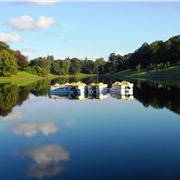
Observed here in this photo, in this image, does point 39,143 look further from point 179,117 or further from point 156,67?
point 156,67

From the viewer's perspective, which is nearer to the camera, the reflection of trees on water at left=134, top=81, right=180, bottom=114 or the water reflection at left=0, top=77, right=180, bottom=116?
the reflection of trees on water at left=134, top=81, right=180, bottom=114

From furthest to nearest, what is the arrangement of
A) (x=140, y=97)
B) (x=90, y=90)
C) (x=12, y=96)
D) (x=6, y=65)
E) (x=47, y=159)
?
(x=6, y=65)
(x=90, y=90)
(x=12, y=96)
(x=140, y=97)
(x=47, y=159)

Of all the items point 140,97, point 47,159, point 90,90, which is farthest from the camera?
point 90,90

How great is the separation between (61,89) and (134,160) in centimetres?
5919

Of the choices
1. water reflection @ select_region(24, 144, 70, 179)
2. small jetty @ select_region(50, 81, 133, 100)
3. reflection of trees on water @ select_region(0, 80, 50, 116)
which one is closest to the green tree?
reflection of trees on water @ select_region(0, 80, 50, 116)

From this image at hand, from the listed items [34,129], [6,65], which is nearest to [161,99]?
[34,129]

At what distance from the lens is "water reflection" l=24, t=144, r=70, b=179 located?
64.7 ft

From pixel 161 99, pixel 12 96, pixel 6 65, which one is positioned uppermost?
pixel 6 65

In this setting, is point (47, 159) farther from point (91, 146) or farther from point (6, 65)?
point (6, 65)

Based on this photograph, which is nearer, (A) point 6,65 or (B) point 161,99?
A: (B) point 161,99

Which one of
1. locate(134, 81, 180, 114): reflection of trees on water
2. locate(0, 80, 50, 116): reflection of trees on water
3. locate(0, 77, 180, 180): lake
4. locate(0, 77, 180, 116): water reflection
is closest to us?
locate(0, 77, 180, 180): lake

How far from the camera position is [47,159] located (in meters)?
22.2

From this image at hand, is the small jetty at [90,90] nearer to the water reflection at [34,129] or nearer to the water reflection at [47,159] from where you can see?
A: the water reflection at [34,129]

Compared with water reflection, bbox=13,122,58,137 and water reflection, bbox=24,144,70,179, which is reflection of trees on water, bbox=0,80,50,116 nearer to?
water reflection, bbox=13,122,58,137
